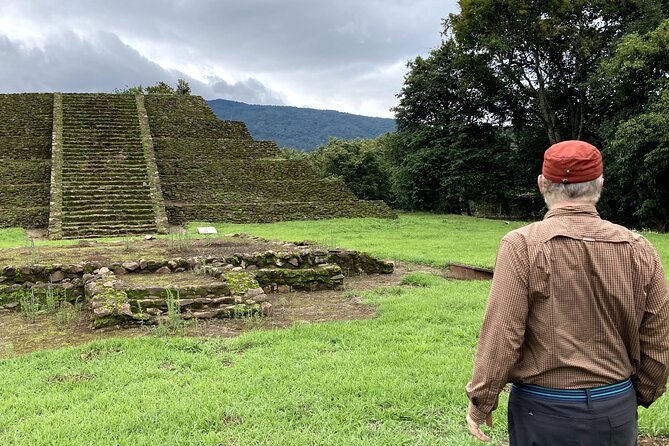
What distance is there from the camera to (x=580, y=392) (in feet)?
6.67

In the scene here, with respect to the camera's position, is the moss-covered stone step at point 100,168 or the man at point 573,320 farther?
the moss-covered stone step at point 100,168

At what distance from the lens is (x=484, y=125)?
1228 inches

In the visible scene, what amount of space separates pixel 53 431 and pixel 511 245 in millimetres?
3161

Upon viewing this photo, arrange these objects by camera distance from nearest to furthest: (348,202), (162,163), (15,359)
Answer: (15,359)
(348,202)
(162,163)

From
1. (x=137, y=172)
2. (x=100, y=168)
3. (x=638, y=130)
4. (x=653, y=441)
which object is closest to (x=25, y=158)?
(x=100, y=168)

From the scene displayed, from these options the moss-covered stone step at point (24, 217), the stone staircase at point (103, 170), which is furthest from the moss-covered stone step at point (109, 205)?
the moss-covered stone step at point (24, 217)

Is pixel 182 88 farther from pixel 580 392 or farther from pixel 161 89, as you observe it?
pixel 580 392

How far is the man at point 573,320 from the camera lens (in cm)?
204

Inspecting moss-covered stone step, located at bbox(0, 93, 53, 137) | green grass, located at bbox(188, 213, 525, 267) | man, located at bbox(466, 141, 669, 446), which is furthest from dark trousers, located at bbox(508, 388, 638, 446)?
moss-covered stone step, located at bbox(0, 93, 53, 137)

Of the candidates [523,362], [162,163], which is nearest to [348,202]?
[162,163]

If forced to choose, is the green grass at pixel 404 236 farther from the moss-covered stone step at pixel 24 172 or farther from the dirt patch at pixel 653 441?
the moss-covered stone step at pixel 24 172

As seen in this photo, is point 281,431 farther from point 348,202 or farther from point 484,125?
point 484,125

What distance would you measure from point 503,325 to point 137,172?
77.0 feet

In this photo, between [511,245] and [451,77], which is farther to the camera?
[451,77]
